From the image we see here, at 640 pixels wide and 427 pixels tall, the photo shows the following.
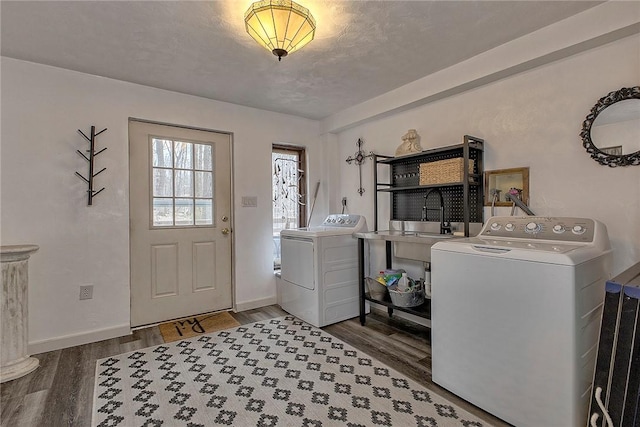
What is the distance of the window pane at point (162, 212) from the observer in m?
3.05

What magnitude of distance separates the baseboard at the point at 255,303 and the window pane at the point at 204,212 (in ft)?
3.19

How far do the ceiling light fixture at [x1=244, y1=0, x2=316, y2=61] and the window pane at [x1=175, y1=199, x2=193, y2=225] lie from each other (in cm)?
195

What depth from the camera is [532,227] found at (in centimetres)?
191

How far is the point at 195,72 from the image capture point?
2.61 m

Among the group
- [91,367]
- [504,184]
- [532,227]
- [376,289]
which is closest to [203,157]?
[91,367]

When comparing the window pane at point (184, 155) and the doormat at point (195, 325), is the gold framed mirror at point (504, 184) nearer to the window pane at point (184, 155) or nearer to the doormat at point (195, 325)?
the doormat at point (195, 325)

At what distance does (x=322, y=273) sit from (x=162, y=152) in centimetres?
199

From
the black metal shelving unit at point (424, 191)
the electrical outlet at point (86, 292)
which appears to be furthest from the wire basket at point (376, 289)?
the electrical outlet at point (86, 292)

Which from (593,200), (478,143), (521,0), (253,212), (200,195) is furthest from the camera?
(253,212)

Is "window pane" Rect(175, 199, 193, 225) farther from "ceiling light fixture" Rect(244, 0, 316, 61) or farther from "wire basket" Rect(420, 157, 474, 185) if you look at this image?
"wire basket" Rect(420, 157, 474, 185)

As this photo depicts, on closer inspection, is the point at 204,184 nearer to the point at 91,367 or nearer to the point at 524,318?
the point at 91,367

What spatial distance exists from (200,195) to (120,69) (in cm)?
130

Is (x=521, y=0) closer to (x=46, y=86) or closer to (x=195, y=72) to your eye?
(x=195, y=72)

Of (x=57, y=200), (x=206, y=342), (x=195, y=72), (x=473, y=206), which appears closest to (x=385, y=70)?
(x=473, y=206)
